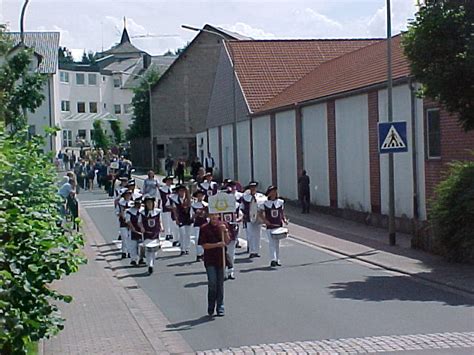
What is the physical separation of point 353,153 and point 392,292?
55.2 feet

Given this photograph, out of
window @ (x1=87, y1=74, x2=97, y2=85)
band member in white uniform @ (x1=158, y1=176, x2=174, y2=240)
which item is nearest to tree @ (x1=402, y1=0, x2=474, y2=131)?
band member in white uniform @ (x1=158, y1=176, x2=174, y2=240)

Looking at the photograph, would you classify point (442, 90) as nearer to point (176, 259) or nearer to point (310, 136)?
point (176, 259)

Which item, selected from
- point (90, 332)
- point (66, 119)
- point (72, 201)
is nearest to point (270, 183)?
point (72, 201)

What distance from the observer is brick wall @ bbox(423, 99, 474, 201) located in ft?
75.6

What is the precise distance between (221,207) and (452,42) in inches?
232

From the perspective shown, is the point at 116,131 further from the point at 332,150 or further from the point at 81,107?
the point at 332,150

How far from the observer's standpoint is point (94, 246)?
24.4m

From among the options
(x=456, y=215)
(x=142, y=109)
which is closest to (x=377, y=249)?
(x=456, y=215)

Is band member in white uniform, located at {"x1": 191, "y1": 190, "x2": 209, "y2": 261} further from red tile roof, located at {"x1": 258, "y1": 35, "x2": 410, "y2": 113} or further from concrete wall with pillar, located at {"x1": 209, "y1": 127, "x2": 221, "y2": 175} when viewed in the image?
concrete wall with pillar, located at {"x1": 209, "y1": 127, "x2": 221, "y2": 175}

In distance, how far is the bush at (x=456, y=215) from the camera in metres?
17.8

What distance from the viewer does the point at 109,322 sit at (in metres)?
12.6

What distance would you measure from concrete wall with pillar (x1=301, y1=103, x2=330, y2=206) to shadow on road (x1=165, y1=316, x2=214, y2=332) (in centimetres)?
2207

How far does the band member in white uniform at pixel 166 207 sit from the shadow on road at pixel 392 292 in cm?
796

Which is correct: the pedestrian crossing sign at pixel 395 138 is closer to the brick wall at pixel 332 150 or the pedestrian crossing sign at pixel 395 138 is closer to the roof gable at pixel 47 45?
the brick wall at pixel 332 150
